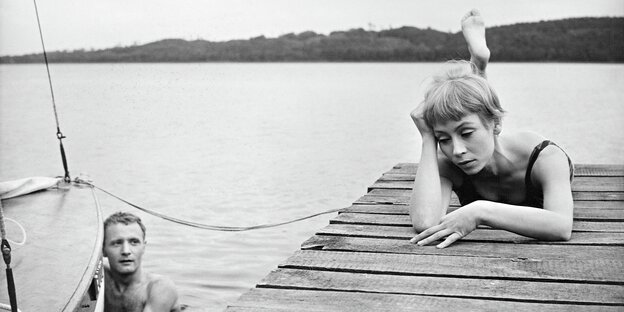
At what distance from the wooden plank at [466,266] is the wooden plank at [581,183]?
2.14 metres

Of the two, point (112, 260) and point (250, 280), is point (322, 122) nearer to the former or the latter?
point (250, 280)

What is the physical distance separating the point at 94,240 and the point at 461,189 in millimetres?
2804

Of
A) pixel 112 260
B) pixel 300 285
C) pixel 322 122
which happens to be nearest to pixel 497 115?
pixel 300 285

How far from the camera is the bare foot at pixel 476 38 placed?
4194 millimetres

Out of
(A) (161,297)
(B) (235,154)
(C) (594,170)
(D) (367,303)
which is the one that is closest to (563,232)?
(D) (367,303)

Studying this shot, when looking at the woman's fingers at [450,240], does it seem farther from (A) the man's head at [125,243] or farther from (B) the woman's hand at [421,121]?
(A) the man's head at [125,243]

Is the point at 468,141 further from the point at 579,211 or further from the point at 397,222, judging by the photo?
the point at 579,211

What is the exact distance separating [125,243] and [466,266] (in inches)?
94.0

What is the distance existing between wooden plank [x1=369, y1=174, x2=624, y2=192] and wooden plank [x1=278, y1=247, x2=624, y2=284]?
2145 millimetres

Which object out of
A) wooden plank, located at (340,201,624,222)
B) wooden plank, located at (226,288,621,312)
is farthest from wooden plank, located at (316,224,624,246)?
wooden plank, located at (226,288,621,312)

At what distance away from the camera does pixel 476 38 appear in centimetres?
427

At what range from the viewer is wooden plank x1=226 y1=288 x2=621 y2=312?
2.42 meters

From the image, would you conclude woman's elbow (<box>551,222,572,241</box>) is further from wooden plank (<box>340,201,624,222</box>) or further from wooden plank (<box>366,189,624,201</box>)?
wooden plank (<box>366,189,624,201</box>)

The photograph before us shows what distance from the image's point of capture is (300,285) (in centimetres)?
271
